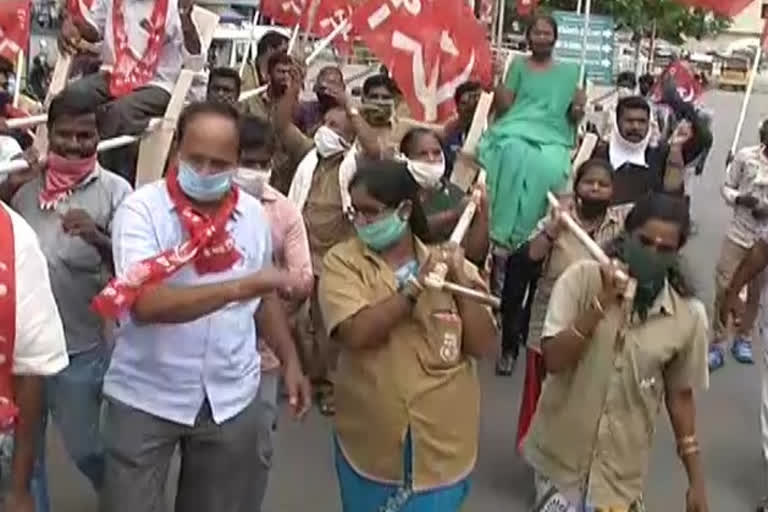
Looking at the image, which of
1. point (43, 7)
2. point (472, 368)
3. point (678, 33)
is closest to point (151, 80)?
point (472, 368)

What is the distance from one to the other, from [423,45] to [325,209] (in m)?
0.96

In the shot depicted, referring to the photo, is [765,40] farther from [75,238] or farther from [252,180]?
[75,238]

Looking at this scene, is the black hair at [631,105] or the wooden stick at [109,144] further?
the black hair at [631,105]

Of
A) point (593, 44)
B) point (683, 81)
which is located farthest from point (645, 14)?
point (593, 44)

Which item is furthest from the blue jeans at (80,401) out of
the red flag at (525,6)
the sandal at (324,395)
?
the red flag at (525,6)

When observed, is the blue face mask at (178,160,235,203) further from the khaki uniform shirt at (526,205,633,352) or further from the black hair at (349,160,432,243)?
the khaki uniform shirt at (526,205,633,352)

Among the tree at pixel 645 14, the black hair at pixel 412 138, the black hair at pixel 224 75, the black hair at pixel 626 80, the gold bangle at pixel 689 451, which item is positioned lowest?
the tree at pixel 645 14

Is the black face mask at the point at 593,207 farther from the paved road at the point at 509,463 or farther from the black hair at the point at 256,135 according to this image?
the black hair at the point at 256,135

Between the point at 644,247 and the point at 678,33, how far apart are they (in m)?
46.2

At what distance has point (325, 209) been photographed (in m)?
7.04

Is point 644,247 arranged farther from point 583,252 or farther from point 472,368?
point 583,252

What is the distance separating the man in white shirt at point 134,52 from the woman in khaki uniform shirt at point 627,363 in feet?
9.01

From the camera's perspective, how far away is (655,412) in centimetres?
466

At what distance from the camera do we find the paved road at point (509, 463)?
249 inches
